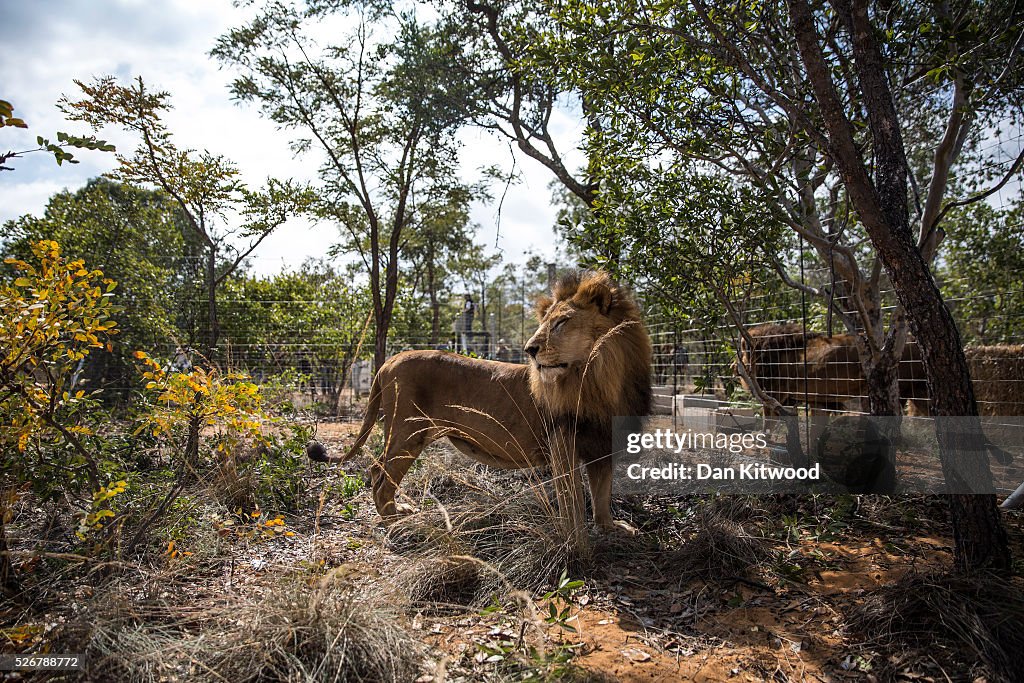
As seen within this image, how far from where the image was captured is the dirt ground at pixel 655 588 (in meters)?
2.16

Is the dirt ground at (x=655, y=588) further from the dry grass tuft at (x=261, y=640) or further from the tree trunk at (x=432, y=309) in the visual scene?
the tree trunk at (x=432, y=309)

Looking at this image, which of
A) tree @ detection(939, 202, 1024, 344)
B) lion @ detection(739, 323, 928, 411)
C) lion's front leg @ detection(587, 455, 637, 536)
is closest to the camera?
lion's front leg @ detection(587, 455, 637, 536)

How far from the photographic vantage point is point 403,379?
416 cm

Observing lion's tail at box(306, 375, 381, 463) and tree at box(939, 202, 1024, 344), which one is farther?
tree at box(939, 202, 1024, 344)

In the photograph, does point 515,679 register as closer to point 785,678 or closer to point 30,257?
point 785,678

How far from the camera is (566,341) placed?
3547 millimetres

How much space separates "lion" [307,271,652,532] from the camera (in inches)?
139

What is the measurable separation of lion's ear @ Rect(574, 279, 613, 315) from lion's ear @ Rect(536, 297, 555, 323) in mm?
309

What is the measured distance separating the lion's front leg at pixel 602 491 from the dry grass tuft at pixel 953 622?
1536 millimetres

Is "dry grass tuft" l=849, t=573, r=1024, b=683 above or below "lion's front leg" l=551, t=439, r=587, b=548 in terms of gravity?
below

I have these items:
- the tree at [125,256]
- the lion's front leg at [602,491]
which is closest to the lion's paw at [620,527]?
the lion's front leg at [602,491]

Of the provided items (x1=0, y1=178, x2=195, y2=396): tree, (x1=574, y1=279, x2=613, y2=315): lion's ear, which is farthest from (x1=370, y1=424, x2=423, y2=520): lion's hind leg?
(x1=0, y1=178, x2=195, y2=396): tree

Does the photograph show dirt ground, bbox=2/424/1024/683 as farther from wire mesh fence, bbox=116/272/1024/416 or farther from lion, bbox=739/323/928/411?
lion, bbox=739/323/928/411

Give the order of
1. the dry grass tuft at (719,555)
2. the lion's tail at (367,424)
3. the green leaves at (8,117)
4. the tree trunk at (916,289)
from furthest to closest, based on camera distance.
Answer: the lion's tail at (367,424) < the dry grass tuft at (719,555) < the tree trunk at (916,289) < the green leaves at (8,117)
